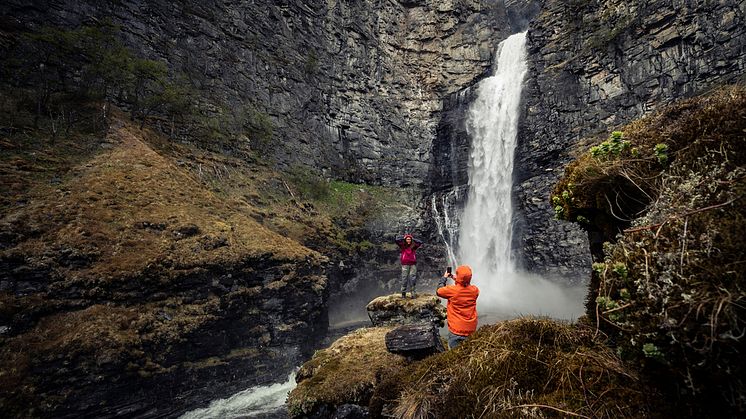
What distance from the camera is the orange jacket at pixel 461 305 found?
5711 millimetres

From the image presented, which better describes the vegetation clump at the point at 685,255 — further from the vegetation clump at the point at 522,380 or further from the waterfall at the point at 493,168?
the waterfall at the point at 493,168

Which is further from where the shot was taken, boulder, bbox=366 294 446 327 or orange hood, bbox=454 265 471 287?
boulder, bbox=366 294 446 327

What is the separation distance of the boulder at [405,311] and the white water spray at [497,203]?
22.7 m

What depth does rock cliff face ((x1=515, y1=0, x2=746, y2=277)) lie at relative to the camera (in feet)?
82.4

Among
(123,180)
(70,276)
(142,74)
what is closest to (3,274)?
(70,276)

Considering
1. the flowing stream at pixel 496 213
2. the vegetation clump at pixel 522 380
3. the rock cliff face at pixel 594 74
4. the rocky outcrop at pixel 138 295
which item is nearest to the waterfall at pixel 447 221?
the flowing stream at pixel 496 213

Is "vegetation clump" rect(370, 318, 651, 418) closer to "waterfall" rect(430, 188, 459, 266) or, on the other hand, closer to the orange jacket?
the orange jacket

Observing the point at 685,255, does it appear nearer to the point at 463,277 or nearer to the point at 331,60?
the point at 463,277

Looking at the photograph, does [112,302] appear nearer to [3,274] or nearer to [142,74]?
[3,274]

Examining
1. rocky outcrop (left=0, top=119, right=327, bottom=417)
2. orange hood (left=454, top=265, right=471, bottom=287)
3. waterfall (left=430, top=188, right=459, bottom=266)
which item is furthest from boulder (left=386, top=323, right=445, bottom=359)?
waterfall (left=430, top=188, right=459, bottom=266)

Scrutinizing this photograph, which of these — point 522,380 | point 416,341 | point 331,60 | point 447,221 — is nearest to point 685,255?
point 522,380

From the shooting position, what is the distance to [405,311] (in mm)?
9352

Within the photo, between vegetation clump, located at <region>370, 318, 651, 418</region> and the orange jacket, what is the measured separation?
4.95 ft

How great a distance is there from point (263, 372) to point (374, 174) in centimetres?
2870
